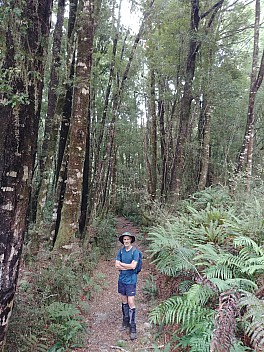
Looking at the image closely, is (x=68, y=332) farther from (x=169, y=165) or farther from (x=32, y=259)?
(x=169, y=165)

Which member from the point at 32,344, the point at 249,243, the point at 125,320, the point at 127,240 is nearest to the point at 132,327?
the point at 125,320

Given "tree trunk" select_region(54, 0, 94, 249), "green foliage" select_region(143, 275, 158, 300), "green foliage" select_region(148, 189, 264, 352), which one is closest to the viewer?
"green foliage" select_region(148, 189, 264, 352)

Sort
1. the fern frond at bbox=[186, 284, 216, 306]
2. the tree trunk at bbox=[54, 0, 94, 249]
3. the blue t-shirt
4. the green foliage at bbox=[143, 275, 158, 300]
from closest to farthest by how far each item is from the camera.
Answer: the fern frond at bbox=[186, 284, 216, 306], the blue t-shirt, the tree trunk at bbox=[54, 0, 94, 249], the green foliage at bbox=[143, 275, 158, 300]

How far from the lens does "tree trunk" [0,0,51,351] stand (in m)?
2.96

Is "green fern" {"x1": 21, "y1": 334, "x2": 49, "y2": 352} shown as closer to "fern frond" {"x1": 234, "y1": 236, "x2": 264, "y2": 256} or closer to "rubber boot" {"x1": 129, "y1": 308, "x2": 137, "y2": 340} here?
"rubber boot" {"x1": 129, "y1": 308, "x2": 137, "y2": 340}

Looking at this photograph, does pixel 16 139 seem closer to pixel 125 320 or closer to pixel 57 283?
pixel 57 283

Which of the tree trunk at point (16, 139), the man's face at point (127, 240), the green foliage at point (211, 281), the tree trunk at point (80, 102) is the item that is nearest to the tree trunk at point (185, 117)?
the green foliage at point (211, 281)

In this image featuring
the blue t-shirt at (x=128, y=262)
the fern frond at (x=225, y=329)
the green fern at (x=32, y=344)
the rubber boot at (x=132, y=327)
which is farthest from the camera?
the blue t-shirt at (x=128, y=262)

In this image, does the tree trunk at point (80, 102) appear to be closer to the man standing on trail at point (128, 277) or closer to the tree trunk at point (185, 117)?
the man standing on trail at point (128, 277)

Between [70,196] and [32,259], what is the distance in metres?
A: 1.96

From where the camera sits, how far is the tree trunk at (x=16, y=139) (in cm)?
296

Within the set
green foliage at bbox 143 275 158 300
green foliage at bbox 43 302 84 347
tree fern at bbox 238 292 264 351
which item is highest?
tree fern at bbox 238 292 264 351

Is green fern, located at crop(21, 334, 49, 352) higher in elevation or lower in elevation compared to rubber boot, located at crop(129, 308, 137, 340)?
higher

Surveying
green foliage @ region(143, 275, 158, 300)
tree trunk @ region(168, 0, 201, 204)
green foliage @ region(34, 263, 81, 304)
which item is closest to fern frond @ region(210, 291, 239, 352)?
green foliage @ region(34, 263, 81, 304)
